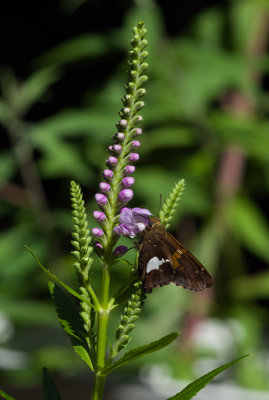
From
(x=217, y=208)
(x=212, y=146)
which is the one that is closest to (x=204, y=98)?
(x=212, y=146)

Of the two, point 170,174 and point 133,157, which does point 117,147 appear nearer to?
point 133,157

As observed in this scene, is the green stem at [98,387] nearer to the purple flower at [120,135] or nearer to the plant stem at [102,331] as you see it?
the plant stem at [102,331]

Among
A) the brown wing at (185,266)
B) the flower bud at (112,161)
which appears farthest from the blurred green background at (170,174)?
the flower bud at (112,161)

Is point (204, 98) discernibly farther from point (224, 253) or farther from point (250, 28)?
point (224, 253)

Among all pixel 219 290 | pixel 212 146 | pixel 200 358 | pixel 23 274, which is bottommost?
pixel 200 358

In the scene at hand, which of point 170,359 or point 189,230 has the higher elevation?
point 189,230

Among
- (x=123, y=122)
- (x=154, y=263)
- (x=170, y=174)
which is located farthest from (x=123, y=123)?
(x=170, y=174)

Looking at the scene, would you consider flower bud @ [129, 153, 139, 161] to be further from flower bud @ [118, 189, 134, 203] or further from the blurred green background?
the blurred green background
